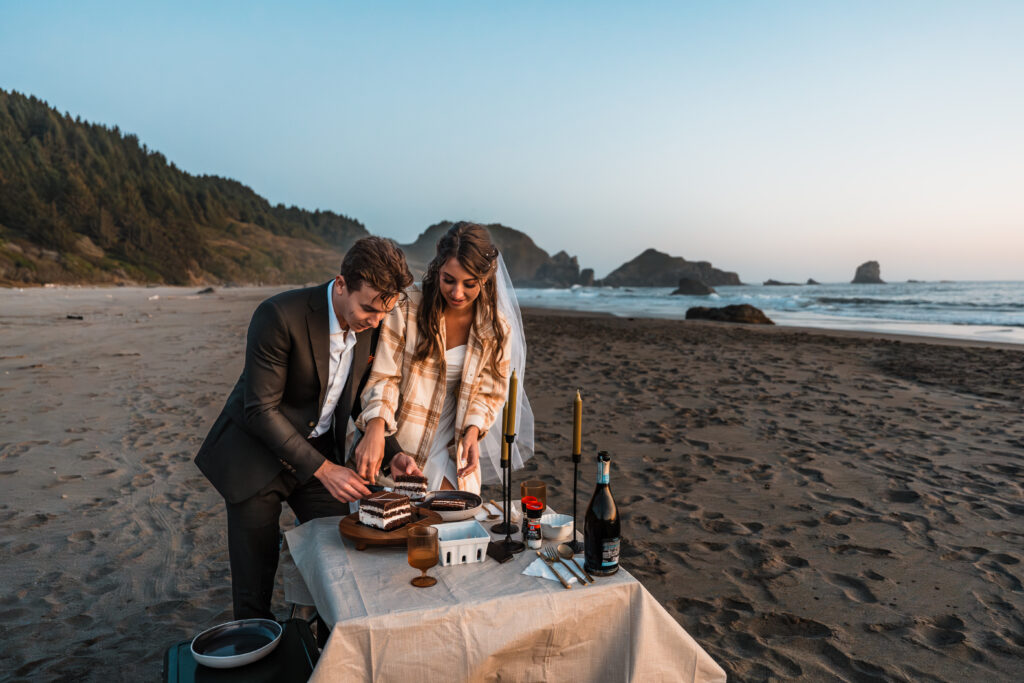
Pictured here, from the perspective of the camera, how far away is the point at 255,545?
8.87ft

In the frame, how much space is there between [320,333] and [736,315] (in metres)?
23.0

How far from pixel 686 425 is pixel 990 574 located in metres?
3.83

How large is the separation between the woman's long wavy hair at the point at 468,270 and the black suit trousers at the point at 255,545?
937 millimetres

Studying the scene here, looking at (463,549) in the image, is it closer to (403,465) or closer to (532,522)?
(532,522)

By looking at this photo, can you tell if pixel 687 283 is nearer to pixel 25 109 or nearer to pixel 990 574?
pixel 990 574

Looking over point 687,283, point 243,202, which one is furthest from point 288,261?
point 687,283

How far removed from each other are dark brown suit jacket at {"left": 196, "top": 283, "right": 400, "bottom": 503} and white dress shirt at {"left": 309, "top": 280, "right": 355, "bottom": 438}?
0.09 feet

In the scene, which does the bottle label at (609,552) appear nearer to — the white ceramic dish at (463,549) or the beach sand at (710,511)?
the white ceramic dish at (463,549)

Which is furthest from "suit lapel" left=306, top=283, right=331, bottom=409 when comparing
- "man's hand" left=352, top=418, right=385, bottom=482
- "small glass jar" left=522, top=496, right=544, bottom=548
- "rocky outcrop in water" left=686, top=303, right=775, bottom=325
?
"rocky outcrop in water" left=686, top=303, right=775, bottom=325

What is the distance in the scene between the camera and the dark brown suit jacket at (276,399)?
2.48 m

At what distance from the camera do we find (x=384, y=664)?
5.65 ft

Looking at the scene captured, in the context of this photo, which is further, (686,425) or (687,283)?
(687,283)

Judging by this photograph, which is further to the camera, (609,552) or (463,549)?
(463,549)

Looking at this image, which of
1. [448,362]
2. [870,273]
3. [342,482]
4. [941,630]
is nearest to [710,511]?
[941,630]
